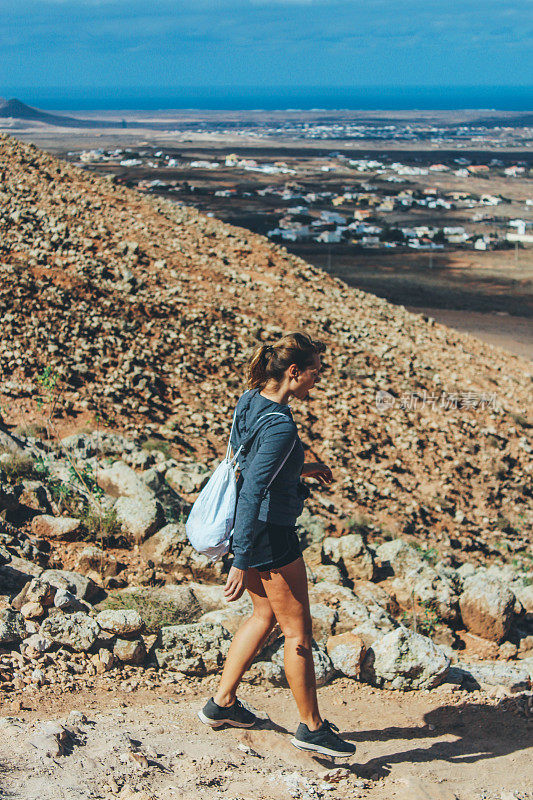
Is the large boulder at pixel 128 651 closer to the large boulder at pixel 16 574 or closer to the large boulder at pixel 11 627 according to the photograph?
the large boulder at pixel 11 627

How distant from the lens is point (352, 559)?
18.5 ft

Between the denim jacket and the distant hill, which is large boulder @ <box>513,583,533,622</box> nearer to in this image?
the denim jacket

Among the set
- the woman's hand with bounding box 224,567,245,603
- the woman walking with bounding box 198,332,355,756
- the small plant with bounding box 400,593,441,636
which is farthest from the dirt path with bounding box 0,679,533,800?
the small plant with bounding box 400,593,441,636

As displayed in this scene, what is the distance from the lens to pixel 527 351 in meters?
18.3

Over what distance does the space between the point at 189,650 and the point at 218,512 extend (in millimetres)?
1110

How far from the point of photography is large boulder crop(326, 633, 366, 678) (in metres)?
4.14

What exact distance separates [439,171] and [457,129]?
70239 mm

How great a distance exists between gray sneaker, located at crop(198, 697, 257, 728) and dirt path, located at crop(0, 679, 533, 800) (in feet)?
0.18

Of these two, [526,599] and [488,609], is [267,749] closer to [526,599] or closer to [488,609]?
[488,609]

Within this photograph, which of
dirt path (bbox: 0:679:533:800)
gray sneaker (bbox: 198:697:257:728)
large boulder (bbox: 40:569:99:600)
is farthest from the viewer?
large boulder (bbox: 40:569:99:600)

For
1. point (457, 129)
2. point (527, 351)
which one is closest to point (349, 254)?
point (527, 351)

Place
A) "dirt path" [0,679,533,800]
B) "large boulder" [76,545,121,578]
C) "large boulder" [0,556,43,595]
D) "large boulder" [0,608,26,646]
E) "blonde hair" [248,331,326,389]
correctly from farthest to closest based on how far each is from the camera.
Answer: "large boulder" [76,545,121,578] < "large boulder" [0,556,43,595] < "large boulder" [0,608,26,646] < "blonde hair" [248,331,326,389] < "dirt path" [0,679,533,800]

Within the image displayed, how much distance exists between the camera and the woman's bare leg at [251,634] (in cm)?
322

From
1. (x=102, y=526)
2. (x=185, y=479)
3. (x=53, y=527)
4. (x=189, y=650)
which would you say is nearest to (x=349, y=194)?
(x=185, y=479)
